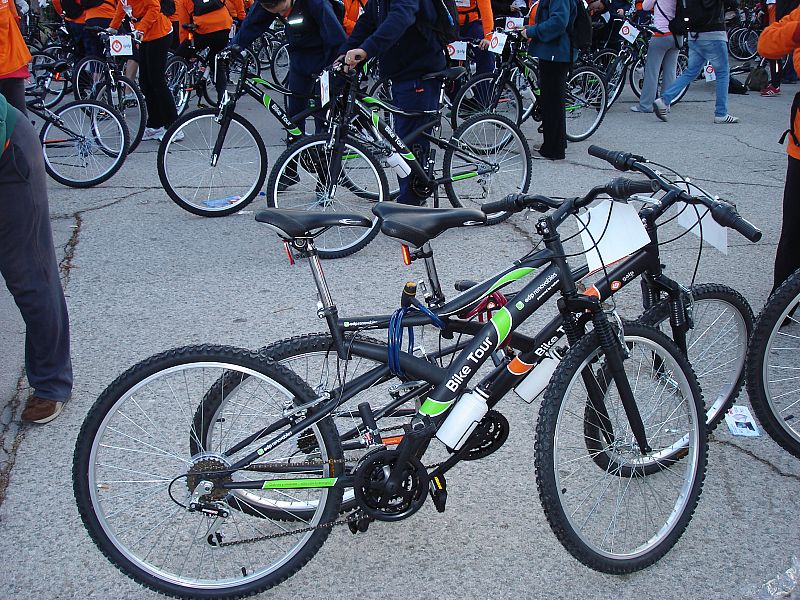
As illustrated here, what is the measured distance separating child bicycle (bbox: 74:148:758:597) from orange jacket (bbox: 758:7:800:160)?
1801mm

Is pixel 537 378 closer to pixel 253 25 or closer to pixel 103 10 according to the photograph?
pixel 253 25

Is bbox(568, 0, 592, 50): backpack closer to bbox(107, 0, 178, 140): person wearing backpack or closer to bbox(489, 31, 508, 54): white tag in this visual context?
bbox(489, 31, 508, 54): white tag

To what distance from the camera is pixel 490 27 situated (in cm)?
902

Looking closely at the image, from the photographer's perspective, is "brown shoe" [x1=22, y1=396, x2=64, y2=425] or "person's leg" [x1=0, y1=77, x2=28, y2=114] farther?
"person's leg" [x1=0, y1=77, x2=28, y2=114]

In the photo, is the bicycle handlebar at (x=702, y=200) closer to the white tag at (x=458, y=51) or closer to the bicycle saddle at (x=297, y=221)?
the bicycle saddle at (x=297, y=221)

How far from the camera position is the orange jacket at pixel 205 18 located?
9797 mm

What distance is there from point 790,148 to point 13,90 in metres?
4.31

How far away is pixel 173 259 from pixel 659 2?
280 inches

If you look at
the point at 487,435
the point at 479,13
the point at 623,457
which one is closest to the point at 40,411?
the point at 487,435

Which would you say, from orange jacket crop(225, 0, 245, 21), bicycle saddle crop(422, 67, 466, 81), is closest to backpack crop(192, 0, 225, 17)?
orange jacket crop(225, 0, 245, 21)

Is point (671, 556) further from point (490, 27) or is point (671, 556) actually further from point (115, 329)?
point (490, 27)

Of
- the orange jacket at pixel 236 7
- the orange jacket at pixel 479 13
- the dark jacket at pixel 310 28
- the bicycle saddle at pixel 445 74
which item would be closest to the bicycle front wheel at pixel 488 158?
the bicycle saddle at pixel 445 74

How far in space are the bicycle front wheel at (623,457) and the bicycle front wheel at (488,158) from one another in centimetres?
316

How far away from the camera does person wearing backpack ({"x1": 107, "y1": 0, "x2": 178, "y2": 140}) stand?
8164 mm
